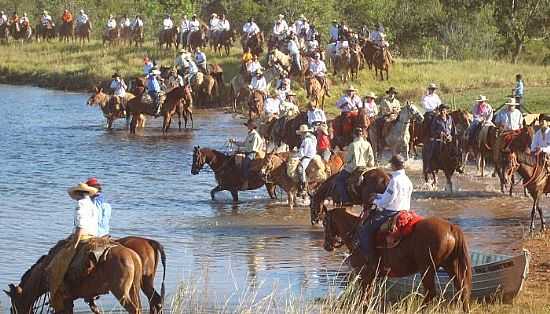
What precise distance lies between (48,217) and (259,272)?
6.95 meters

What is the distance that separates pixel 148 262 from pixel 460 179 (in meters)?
15.3

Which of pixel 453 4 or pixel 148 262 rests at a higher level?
pixel 453 4

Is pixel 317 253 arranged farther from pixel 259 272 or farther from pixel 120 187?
pixel 120 187

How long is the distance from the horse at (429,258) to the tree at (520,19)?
1647 inches

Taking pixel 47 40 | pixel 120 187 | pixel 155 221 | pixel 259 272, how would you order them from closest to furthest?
pixel 259 272
pixel 155 221
pixel 120 187
pixel 47 40

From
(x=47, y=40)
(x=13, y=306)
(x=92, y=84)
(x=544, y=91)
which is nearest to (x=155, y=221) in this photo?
(x=13, y=306)

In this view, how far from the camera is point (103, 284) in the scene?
46.1 feet

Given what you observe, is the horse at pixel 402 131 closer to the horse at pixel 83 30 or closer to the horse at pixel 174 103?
the horse at pixel 174 103

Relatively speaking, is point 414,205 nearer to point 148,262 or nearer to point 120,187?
point 120,187

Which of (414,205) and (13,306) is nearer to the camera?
(13,306)

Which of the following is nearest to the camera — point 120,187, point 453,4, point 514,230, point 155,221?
point 514,230

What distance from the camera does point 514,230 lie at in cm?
2162

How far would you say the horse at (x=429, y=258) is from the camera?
46.6 ft

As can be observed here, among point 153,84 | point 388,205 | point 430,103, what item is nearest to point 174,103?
point 153,84
